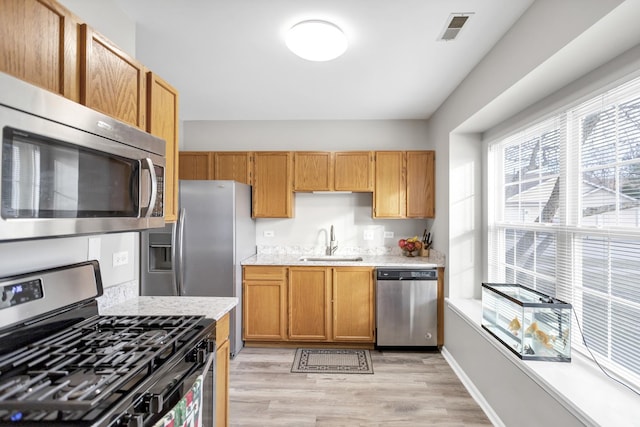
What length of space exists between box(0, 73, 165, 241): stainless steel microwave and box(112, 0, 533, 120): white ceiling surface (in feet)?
3.24

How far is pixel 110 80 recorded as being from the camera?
145 centimetres

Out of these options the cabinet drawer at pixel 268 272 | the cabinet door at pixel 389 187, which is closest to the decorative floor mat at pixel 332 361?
the cabinet drawer at pixel 268 272

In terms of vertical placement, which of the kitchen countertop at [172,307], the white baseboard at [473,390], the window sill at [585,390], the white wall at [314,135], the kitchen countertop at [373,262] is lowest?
the white baseboard at [473,390]

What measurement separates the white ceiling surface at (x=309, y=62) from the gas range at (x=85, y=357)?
60.2 inches

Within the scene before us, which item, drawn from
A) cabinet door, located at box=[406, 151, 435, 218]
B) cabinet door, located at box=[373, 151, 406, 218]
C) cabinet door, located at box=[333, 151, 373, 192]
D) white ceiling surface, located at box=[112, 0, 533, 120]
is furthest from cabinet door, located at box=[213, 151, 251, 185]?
cabinet door, located at box=[406, 151, 435, 218]

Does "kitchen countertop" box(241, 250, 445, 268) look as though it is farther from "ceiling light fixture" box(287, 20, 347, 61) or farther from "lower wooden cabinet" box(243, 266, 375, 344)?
"ceiling light fixture" box(287, 20, 347, 61)

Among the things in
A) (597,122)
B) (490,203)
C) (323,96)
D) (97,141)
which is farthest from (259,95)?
(597,122)

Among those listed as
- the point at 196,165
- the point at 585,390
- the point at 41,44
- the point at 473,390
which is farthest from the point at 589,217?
the point at 196,165

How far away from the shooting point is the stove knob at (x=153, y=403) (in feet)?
3.35

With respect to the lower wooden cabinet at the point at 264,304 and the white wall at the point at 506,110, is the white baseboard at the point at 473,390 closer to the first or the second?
the white wall at the point at 506,110

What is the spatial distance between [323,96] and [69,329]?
8.78ft

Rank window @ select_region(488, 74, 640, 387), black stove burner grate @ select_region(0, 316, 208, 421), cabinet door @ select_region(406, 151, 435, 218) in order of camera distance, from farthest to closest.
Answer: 1. cabinet door @ select_region(406, 151, 435, 218)
2. window @ select_region(488, 74, 640, 387)
3. black stove burner grate @ select_region(0, 316, 208, 421)

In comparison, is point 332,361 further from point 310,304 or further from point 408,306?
point 408,306

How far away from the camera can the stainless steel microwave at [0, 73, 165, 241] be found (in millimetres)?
854
